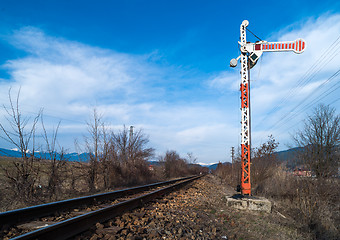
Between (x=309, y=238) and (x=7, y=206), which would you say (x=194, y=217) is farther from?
(x=7, y=206)

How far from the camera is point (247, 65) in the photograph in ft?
33.1

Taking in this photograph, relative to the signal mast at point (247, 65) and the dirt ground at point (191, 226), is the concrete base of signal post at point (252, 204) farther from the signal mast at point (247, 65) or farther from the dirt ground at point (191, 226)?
the signal mast at point (247, 65)

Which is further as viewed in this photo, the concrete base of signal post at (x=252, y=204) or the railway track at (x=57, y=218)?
the concrete base of signal post at (x=252, y=204)

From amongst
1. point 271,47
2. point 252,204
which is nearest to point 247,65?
point 271,47

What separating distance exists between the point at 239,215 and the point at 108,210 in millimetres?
4287

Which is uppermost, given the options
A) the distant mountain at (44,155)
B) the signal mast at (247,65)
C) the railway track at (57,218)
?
the signal mast at (247,65)

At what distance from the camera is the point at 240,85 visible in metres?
9.92

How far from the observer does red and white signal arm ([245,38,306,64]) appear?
9646 mm

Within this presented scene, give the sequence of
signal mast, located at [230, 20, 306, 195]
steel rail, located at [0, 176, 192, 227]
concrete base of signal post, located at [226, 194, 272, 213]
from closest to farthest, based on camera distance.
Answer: steel rail, located at [0, 176, 192, 227] → concrete base of signal post, located at [226, 194, 272, 213] → signal mast, located at [230, 20, 306, 195]

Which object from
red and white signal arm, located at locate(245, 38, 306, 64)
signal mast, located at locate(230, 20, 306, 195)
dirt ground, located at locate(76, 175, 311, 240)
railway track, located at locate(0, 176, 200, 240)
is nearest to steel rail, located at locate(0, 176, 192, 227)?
railway track, located at locate(0, 176, 200, 240)

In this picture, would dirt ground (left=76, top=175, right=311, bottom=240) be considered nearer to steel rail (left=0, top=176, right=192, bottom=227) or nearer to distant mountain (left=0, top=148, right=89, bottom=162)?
steel rail (left=0, top=176, right=192, bottom=227)

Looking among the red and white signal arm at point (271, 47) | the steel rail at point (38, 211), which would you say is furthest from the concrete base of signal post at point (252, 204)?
the red and white signal arm at point (271, 47)

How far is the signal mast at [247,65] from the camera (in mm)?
9562

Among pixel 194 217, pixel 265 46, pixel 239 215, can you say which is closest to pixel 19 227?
pixel 194 217
